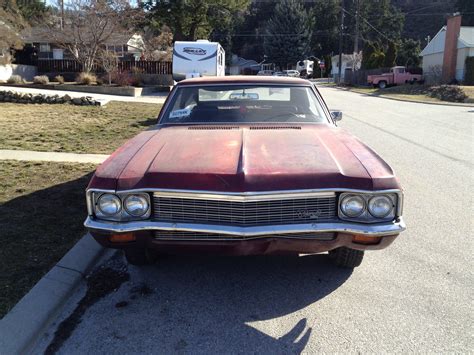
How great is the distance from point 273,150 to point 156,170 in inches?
36.8

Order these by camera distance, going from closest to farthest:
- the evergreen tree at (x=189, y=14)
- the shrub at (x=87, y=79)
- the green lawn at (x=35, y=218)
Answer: the green lawn at (x=35, y=218)
the shrub at (x=87, y=79)
the evergreen tree at (x=189, y=14)

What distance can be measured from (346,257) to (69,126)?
9913mm

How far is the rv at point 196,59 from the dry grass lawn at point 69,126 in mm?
8309

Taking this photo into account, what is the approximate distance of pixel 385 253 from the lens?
4484mm

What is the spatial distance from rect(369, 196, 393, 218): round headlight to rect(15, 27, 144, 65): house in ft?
97.6

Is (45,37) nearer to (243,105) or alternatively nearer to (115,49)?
(115,49)

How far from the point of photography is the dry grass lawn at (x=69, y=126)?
9.40 metres

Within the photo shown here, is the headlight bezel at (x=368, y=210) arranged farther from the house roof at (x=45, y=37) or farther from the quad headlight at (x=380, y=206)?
the house roof at (x=45, y=37)

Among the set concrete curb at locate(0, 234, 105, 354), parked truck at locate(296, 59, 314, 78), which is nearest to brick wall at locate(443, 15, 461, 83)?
parked truck at locate(296, 59, 314, 78)

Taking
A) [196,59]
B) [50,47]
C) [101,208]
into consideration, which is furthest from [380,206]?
[50,47]

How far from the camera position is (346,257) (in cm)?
389

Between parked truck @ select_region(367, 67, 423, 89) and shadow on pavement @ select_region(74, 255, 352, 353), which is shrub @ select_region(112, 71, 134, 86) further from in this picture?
shadow on pavement @ select_region(74, 255, 352, 353)

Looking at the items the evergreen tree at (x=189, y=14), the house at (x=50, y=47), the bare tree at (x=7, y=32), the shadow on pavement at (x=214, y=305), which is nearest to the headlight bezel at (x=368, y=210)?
the shadow on pavement at (x=214, y=305)

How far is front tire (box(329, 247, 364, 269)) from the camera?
151 inches
